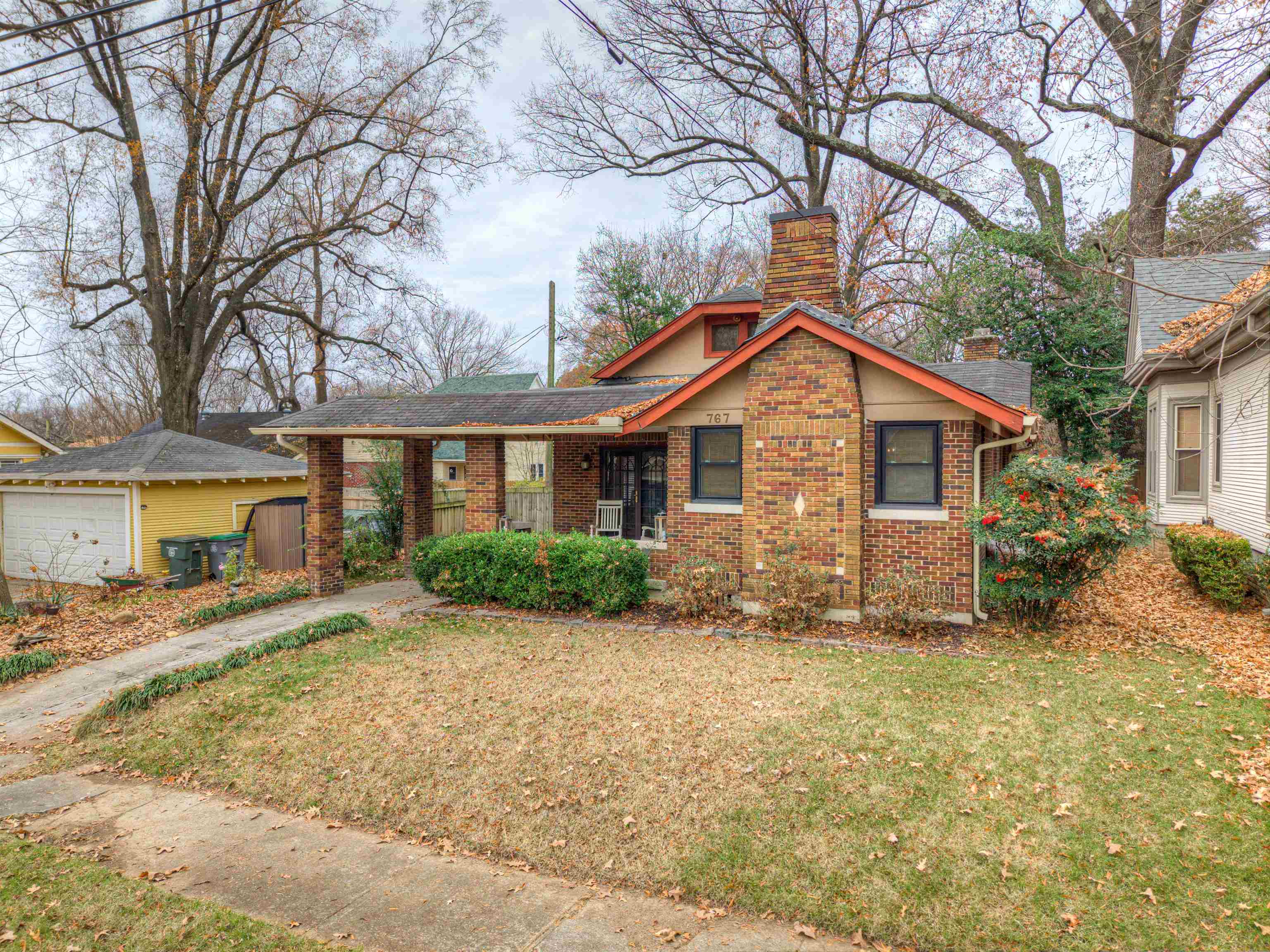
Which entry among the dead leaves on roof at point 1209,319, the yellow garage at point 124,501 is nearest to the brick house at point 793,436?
the dead leaves on roof at point 1209,319

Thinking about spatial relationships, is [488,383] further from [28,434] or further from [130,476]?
[130,476]

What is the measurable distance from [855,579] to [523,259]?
111 ft

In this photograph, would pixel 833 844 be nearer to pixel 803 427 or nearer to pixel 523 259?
pixel 803 427

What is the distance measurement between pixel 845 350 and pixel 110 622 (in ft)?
39.8

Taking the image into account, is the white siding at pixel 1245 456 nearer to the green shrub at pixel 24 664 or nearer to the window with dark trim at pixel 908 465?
the window with dark trim at pixel 908 465

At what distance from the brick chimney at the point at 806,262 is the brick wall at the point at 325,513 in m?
8.04

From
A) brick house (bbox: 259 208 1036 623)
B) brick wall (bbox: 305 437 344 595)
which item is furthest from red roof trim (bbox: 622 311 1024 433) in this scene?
brick wall (bbox: 305 437 344 595)

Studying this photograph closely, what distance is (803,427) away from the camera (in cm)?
941

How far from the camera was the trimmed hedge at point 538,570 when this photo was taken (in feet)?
33.0

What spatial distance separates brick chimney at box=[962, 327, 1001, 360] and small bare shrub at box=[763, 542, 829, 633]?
9.06 meters

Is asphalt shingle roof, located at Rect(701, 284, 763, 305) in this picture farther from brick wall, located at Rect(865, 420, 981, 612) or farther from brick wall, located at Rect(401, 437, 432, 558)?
brick wall, located at Rect(865, 420, 981, 612)

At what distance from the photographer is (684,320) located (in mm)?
15672

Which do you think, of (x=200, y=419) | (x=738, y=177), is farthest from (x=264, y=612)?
(x=200, y=419)

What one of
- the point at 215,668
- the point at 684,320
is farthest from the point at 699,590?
the point at 684,320
